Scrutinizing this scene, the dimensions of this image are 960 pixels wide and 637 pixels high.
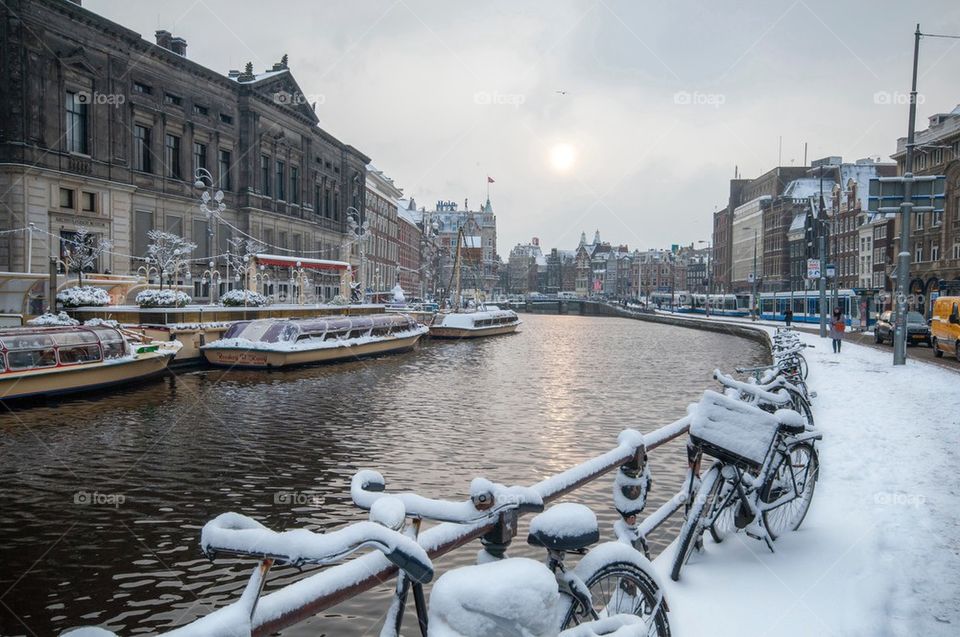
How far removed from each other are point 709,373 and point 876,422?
16.0m

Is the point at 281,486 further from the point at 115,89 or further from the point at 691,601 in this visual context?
the point at 115,89

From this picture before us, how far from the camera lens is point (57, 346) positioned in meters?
19.7

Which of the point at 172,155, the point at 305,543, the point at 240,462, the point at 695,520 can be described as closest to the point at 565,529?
the point at 305,543

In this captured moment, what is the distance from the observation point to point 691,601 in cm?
Result: 488

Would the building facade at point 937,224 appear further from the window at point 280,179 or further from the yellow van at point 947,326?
the window at point 280,179

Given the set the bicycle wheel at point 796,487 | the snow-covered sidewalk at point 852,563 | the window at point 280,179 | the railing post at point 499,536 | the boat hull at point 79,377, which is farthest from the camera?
the window at point 280,179

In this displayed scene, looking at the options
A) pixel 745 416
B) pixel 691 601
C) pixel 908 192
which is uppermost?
pixel 908 192

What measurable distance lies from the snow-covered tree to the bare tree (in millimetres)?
2253

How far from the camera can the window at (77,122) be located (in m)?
36.6

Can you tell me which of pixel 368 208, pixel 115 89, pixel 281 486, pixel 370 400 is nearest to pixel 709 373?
pixel 370 400

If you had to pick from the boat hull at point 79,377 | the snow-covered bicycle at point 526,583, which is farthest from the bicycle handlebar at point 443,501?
the boat hull at point 79,377

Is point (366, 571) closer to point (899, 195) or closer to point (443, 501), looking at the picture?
point (443, 501)

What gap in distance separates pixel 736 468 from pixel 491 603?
3468 mm

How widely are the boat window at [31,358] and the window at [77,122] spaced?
21338 millimetres
